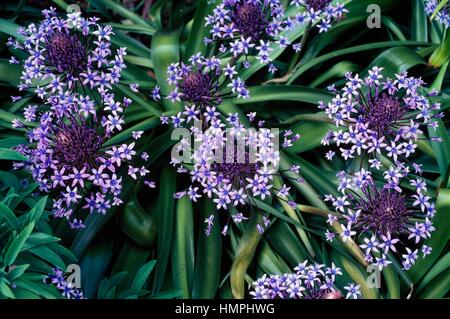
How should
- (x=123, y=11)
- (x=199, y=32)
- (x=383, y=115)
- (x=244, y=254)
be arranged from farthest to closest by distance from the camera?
(x=123, y=11)
(x=199, y=32)
(x=244, y=254)
(x=383, y=115)

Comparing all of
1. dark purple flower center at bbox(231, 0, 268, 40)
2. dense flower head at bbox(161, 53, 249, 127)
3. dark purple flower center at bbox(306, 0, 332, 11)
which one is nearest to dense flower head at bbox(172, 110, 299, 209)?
dense flower head at bbox(161, 53, 249, 127)

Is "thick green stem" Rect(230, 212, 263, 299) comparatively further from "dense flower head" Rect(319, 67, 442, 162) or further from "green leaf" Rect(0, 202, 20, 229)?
"green leaf" Rect(0, 202, 20, 229)

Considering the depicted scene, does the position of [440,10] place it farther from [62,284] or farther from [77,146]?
[62,284]

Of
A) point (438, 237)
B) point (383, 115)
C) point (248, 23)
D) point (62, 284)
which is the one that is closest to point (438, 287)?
point (438, 237)

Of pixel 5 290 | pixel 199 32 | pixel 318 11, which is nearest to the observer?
pixel 5 290

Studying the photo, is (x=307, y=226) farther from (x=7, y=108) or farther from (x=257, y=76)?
(x=7, y=108)
